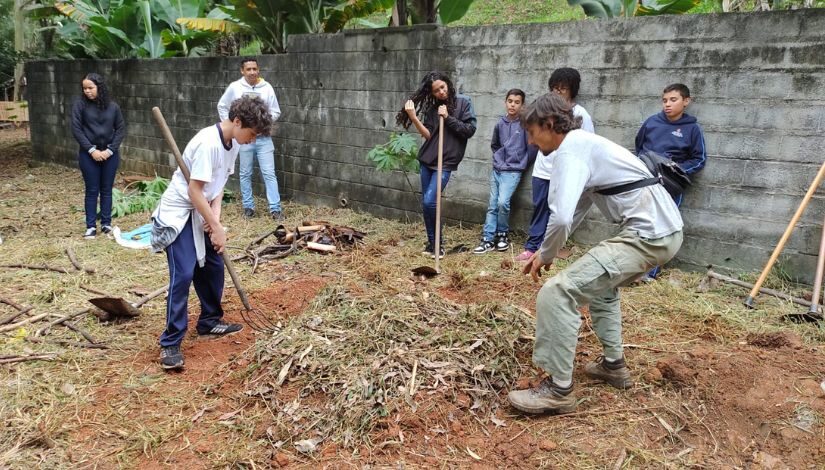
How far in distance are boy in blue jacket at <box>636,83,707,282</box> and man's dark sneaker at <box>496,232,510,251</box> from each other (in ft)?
4.85

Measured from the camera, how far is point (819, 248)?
4551mm

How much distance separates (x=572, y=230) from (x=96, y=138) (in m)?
5.79

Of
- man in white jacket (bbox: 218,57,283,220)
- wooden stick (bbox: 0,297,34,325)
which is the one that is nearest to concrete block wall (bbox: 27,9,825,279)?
man in white jacket (bbox: 218,57,283,220)

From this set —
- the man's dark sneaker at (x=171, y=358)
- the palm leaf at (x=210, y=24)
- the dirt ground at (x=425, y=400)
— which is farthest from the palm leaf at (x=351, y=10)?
the man's dark sneaker at (x=171, y=358)

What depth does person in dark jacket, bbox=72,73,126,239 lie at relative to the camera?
649 cm

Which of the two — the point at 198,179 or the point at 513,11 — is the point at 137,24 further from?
the point at 198,179

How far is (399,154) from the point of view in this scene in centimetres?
649

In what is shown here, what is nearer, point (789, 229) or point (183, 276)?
point (183, 276)

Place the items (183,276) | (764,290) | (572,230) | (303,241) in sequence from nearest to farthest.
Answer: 1. (572,230)
2. (183,276)
3. (764,290)
4. (303,241)

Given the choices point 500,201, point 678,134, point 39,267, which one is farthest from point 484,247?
point 39,267

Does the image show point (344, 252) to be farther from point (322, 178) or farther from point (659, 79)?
point (659, 79)

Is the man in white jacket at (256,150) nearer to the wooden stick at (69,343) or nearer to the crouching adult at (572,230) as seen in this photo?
the wooden stick at (69,343)

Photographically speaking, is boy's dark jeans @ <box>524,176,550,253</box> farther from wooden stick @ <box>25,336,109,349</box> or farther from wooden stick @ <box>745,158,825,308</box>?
Result: wooden stick @ <box>25,336,109,349</box>

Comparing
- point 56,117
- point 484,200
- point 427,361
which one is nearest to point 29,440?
point 427,361
